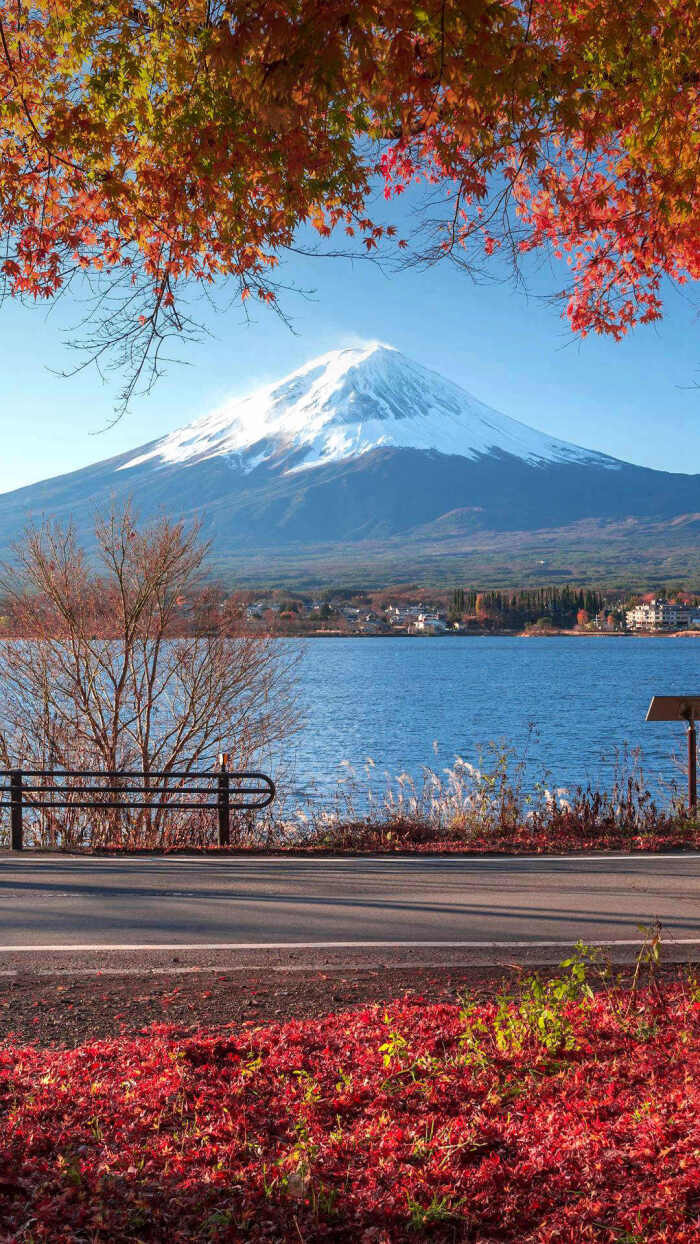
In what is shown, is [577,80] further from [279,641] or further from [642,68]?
[279,641]

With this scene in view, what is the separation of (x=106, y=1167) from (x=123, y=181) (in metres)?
5.74

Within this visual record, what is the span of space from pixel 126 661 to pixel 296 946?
1244 cm

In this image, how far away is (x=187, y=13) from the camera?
5992 millimetres

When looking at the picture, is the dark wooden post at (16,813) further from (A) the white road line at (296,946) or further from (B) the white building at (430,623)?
(B) the white building at (430,623)

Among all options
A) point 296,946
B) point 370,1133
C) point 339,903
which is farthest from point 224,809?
point 370,1133

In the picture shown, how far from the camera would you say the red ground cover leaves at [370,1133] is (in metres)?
3.31

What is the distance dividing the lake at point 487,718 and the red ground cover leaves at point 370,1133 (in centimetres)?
1126

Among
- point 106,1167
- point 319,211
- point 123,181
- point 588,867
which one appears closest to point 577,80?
point 319,211

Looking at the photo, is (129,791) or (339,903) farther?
(129,791)

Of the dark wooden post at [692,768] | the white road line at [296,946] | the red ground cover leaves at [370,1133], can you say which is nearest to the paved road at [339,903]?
the white road line at [296,946]

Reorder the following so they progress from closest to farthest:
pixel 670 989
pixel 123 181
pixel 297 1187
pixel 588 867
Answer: pixel 297 1187 → pixel 670 989 → pixel 123 181 → pixel 588 867

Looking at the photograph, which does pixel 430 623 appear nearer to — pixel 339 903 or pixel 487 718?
pixel 487 718

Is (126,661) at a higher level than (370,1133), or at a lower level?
higher

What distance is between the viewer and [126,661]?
1928cm
